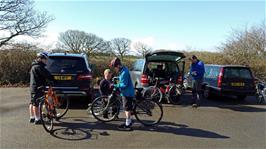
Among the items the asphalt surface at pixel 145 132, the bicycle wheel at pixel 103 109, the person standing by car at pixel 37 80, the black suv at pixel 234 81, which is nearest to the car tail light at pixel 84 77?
the asphalt surface at pixel 145 132

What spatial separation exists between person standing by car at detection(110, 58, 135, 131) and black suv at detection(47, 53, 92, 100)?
2168mm

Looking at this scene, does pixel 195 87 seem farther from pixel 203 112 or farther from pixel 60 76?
pixel 60 76

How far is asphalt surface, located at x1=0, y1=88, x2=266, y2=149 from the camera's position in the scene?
499cm

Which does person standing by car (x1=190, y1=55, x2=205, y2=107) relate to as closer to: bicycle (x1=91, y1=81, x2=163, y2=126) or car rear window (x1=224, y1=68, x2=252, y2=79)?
car rear window (x1=224, y1=68, x2=252, y2=79)

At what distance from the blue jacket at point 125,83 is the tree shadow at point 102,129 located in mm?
886

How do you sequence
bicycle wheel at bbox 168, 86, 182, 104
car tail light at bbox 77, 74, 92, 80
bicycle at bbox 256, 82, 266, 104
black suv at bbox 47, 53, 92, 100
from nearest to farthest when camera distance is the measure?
black suv at bbox 47, 53, 92, 100 → car tail light at bbox 77, 74, 92, 80 → bicycle wheel at bbox 168, 86, 182, 104 → bicycle at bbox 256, 82, 266, 104

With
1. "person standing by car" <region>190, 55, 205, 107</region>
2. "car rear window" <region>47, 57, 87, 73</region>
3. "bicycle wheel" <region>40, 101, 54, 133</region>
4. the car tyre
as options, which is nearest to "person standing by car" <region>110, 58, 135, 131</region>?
"bicycle wheel" <region>40, 101, 54, 133</region>

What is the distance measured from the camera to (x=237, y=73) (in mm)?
10414

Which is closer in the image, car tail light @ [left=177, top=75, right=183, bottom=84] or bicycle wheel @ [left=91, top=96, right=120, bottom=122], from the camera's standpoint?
bicycle wheel @ [left=91, top=96, right=120, bottom=122]

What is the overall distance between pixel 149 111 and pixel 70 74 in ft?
9.24

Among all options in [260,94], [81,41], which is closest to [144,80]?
[260,94]

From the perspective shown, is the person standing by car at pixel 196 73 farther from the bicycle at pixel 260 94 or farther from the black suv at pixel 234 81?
the bicycle at pixel 260 94

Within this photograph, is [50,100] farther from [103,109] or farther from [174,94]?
[174,94]

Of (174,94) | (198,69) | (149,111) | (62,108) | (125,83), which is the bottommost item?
(62,108)
